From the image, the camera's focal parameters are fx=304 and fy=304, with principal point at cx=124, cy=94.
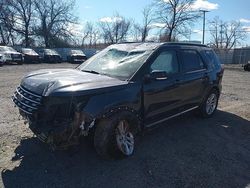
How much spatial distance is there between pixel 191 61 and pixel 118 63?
1945 mm

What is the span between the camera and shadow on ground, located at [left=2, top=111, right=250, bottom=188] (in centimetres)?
406

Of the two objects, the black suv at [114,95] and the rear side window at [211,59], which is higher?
the rear side window at [211,59]

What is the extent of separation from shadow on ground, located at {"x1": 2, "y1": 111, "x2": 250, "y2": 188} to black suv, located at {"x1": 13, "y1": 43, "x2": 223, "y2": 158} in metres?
0.34

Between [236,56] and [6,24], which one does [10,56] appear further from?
[236,56]

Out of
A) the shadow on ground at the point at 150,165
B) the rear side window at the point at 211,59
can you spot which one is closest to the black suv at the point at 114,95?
the shadow on ground at the point at 150,165

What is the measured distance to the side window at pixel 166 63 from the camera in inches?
211

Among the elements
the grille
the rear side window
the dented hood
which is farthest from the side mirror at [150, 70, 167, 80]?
the rear side window

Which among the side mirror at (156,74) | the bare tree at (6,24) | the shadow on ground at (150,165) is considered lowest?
the shadow on ground at (150,165)

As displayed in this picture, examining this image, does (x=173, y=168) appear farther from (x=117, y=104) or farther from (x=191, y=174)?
(x=117, y=104)

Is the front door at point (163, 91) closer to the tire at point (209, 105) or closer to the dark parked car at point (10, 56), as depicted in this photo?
the tire at point (209, 105)

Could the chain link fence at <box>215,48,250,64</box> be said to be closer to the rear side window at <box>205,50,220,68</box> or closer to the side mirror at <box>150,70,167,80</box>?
the rear side window at <box>205,50,220,68</box>

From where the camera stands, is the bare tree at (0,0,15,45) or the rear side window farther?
the bare tree at (0,0,15,45)

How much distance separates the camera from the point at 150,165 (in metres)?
4.61

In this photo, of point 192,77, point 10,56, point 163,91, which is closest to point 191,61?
point 192,77
